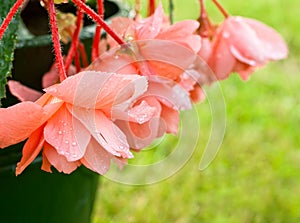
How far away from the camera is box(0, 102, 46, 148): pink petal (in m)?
0.58

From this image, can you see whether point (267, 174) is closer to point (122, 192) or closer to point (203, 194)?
point (203, 194)

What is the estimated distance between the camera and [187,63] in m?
0.72

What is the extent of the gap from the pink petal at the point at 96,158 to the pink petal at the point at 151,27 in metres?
0.15

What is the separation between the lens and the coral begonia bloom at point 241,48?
0.83 meters

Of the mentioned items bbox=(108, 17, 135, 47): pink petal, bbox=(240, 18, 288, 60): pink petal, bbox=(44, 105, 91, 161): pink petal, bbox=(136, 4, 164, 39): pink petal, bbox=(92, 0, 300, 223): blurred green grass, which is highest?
bbox=(44, 105, 91, 161): pink petal

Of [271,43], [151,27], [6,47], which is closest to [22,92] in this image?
[6,47]

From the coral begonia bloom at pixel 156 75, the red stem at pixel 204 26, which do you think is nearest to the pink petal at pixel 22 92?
the coral begonia bloom at pixel 156 75

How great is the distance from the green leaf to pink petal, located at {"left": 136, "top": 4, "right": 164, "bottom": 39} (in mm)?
138

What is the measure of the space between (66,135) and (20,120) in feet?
0.13

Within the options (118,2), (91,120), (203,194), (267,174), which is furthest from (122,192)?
(91,120)

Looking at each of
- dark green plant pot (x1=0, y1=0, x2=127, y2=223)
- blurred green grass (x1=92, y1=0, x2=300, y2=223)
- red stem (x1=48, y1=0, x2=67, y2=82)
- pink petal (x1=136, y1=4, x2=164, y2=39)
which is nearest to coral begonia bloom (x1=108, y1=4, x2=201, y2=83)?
pink petal (x1=136, y1=4, x2=164, y2=39)

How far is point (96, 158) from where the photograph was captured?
0.59m

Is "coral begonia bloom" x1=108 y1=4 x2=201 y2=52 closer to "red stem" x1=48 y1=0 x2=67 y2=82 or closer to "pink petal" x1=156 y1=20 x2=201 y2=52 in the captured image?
"pink petal" x1=156 y1=20 x2=201 y2=52

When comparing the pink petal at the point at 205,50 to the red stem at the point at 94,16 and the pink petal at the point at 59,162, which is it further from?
the pink petal at the point at 59,162
